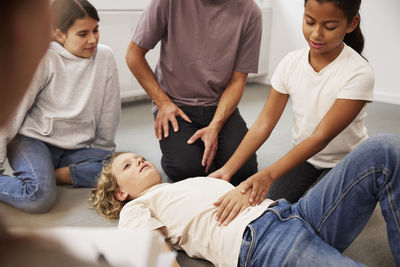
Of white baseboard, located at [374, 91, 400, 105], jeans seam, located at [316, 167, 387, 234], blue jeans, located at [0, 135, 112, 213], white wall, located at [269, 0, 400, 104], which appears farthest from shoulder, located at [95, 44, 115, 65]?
white baseboard, located at [374, 91, 400, 105]

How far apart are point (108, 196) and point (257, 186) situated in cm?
54

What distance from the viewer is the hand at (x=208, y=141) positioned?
5.27 feet

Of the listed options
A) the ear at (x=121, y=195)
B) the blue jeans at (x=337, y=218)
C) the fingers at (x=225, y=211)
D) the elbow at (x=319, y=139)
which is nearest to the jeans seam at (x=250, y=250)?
the blue jeans at (x=337, y=218)

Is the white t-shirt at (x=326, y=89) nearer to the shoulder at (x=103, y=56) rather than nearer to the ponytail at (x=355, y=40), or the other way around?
the ponytail at (x=355, y=40)

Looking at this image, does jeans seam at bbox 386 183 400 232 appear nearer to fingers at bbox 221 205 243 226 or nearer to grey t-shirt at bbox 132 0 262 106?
fingers at bbox 221 205 243 226

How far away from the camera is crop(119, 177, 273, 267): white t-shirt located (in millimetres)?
1060

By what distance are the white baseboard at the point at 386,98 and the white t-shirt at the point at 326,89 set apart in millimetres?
1918

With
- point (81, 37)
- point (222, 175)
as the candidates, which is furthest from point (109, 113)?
point (222, 175)

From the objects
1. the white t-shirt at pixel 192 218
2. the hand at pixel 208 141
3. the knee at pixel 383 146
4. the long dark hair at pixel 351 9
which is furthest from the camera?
the hand at pixel 208 141

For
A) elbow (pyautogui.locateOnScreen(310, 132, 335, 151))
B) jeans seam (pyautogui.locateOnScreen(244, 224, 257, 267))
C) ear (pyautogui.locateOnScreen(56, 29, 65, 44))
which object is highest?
ear (pyautogui.locateOnScreen(56, 29, 65, 44))

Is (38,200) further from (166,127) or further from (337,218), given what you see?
(337,218)

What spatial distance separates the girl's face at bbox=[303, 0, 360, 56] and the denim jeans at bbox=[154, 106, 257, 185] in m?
0.57

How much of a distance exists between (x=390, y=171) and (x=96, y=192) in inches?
38.7

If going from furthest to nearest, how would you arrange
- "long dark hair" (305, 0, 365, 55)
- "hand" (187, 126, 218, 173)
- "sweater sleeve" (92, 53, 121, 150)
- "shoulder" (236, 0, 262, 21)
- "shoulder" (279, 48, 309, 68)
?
"sweater sleeve" (92, 53, 121, 150), "shoulder" (236, 0, 262, 21), "hand" (187, 126, 218, 173), "shoulder" (279, 48, 309, 68), "long dark hair" (305, 0, 365, 55)
